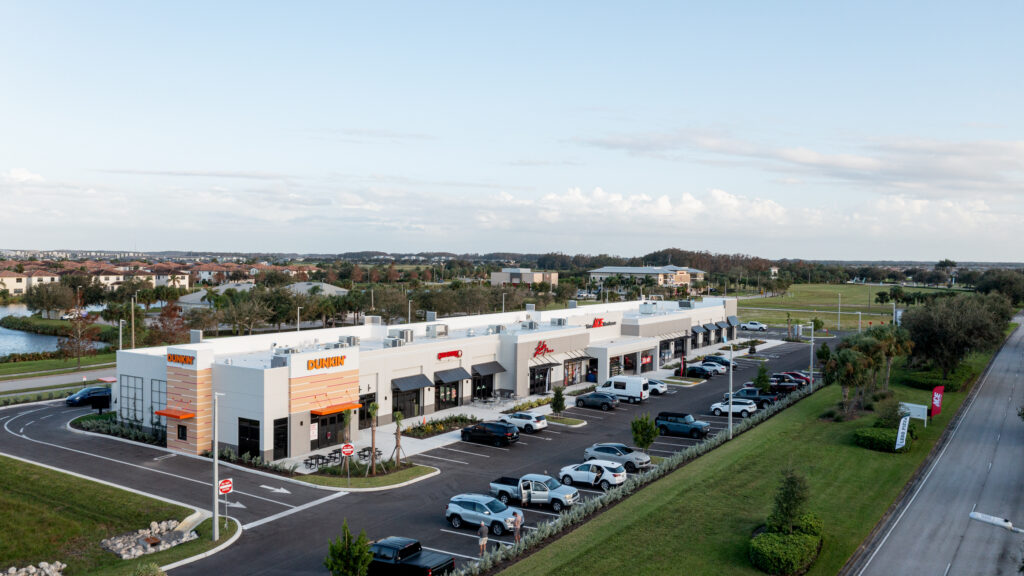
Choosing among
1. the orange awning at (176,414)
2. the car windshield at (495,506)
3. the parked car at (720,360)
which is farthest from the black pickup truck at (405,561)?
the parked car at (720,360)

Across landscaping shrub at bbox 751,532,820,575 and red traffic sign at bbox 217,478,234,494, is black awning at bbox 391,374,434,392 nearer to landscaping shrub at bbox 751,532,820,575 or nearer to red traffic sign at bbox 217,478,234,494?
red traffic sign at bbox 217,478,234,494

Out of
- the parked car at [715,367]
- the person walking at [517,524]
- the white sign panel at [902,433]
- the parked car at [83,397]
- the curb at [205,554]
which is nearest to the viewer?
the curb at [205,554]

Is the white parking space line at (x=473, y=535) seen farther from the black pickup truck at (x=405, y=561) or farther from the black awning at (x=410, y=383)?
the black awning at (x=410, y=383)

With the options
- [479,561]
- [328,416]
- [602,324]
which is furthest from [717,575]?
[602,324]

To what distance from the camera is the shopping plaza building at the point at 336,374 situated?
35.4 meters

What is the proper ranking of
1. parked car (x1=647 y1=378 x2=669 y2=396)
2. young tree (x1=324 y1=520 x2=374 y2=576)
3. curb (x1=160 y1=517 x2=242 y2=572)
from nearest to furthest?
young tree (x1=324 y1=520 x2=374 y2=576)
curb (x1=160 y1=517 x2=242 y2=572)
parked car (x1=647 y1=378 x2=669 y2=396)

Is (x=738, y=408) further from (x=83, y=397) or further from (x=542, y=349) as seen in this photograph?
(x=83, y=397)

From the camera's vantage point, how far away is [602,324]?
218 feet

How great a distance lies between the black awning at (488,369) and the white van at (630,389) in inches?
308

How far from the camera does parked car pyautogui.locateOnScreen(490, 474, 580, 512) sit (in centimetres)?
2812

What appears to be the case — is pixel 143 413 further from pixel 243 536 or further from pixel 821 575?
pixel 821 575

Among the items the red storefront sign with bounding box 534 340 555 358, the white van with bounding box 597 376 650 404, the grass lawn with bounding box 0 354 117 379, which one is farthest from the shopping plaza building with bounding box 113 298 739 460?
the grass lawn with bounding box 0 354 117 379

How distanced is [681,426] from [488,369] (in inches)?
602

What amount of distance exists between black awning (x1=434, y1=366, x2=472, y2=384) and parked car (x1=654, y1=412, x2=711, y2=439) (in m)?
13.9
